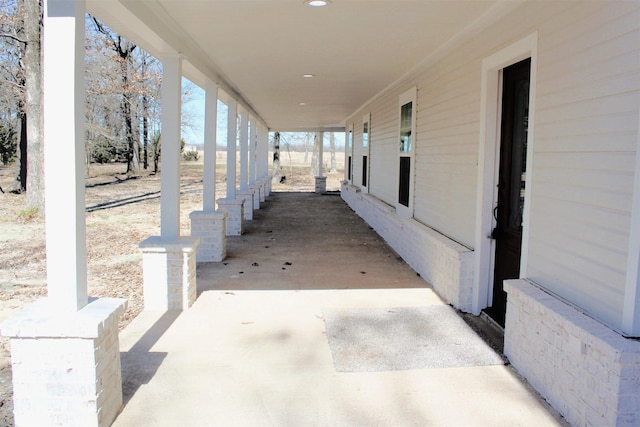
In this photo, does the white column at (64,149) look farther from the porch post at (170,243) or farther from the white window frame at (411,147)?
the white window frame at (411,147)

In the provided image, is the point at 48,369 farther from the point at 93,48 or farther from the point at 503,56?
the point at 93,48

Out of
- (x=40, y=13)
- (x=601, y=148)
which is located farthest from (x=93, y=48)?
(x=601, y=148)

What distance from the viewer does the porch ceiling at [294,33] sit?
145 inches

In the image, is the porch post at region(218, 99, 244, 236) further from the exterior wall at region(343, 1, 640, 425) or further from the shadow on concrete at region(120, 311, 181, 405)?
the exterior wall at region(343, 1, 640, 425)

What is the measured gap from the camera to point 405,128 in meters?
7.50

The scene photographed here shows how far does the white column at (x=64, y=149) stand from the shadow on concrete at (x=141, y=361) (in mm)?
765

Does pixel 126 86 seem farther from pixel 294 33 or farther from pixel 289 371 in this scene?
pixel 289 371

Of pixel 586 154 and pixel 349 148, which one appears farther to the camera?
pixel 349 148

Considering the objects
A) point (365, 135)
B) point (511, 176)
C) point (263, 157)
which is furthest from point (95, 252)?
point (263, 157)

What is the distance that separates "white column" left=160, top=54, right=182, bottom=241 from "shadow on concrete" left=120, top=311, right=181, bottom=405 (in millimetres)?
986

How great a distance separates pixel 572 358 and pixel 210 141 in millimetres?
5167

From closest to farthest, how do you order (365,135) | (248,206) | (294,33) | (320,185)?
(294,33) < (248,206) < (365,135) < (320,185)

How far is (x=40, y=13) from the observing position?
1157 centimetres

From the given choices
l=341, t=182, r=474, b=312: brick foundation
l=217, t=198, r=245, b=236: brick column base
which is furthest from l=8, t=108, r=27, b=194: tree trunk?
l=341, t=182, r=474, b=312: brick foundation
